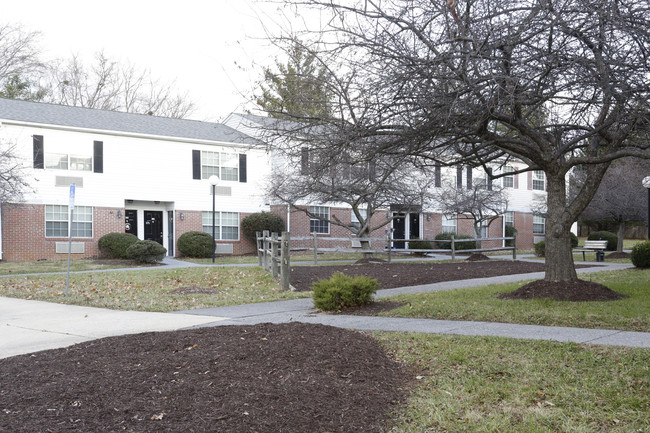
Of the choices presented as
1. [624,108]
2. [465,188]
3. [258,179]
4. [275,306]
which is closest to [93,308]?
[275,306]

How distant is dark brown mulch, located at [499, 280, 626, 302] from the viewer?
9.74m

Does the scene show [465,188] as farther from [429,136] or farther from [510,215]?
[429,136]

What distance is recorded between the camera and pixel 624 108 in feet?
28.5

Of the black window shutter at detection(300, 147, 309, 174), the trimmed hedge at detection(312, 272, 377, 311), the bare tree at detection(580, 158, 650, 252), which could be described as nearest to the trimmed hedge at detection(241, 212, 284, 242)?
the bare tree at detection(580, 158, 650, 252)

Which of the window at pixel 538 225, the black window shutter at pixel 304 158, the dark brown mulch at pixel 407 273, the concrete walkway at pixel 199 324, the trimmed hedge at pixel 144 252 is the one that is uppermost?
the black window shutter at pixel 304 158

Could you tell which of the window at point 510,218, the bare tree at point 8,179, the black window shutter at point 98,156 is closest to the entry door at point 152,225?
the black window shutter at point 98,156

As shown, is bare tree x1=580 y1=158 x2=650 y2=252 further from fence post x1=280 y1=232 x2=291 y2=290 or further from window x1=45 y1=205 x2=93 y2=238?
window x1=45 y1=205 x2=93 y2=238

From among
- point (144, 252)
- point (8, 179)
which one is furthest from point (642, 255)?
point (8, 179)

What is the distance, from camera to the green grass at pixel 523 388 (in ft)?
14.1

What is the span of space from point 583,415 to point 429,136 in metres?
5.23

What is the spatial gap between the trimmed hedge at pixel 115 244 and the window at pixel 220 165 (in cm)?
504

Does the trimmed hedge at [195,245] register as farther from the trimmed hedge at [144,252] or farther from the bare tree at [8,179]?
the bare tree at [8,179]

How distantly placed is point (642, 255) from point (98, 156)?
21627 millimetres

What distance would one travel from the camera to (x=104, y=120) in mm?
26828
